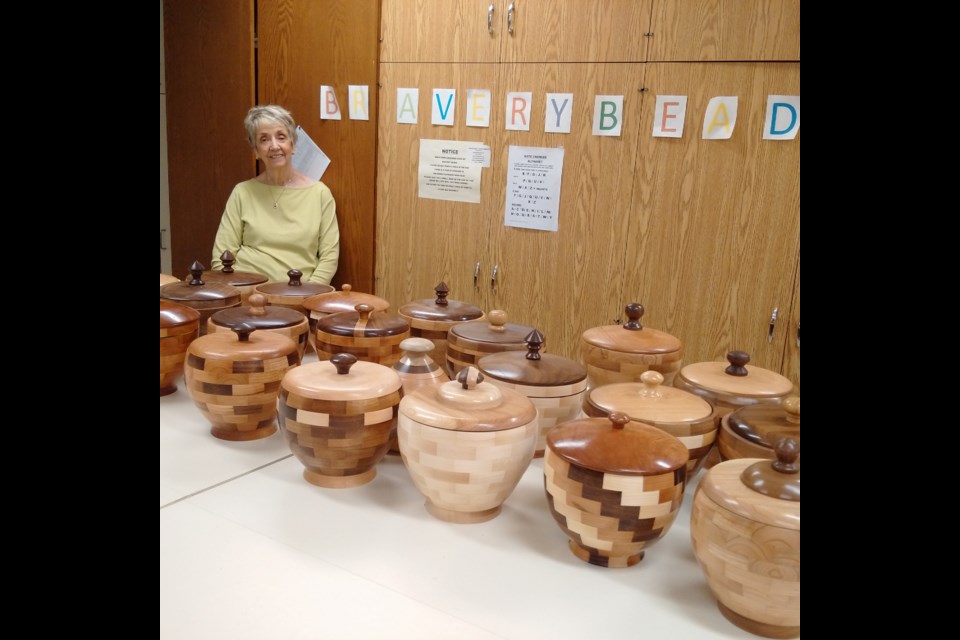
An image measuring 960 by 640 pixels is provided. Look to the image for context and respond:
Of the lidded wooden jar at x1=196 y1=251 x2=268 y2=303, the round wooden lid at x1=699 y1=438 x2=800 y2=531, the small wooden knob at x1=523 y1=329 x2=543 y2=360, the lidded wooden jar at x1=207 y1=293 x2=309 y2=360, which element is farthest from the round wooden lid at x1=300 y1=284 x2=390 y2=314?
the round wooden lid at x1=699 y1=438 x2=800 y2=531

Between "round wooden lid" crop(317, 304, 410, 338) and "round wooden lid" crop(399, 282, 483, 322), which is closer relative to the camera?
"round wooden lid" crop(317, 304, 410, 338)

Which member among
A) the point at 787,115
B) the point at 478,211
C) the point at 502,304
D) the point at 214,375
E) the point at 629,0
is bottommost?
the point at 502,304

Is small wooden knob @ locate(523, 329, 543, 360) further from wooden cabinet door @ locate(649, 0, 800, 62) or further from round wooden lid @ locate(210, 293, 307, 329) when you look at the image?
wooden cabinet door @ locate(649, 0, 800, 62)

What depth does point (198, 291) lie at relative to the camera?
1600 mm

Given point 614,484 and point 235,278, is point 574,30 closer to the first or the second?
point 235,278

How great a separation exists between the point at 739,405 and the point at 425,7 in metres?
2.67

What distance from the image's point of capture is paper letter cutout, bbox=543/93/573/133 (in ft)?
9.64

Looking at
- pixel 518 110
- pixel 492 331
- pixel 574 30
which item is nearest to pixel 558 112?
pixel 518 110

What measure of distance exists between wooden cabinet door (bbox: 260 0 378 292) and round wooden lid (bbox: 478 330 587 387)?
2485 mm

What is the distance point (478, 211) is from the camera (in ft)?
10.7

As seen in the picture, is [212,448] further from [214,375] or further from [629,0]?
[629,0]

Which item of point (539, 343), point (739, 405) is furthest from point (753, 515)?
point (539, 343)

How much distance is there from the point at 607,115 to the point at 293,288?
1701 millimetres

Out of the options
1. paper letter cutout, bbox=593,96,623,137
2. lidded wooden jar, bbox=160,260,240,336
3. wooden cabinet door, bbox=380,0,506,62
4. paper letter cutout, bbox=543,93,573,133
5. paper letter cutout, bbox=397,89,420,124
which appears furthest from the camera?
paper letter cutout, bbox=397,89,420,124
